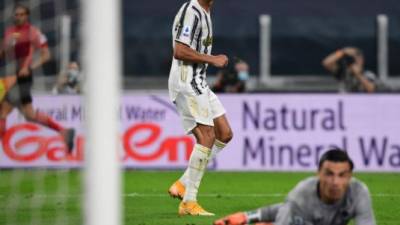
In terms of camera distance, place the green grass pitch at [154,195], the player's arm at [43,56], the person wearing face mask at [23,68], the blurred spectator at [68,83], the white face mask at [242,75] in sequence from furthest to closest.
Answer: the white face mask at [242,75], the blurred spectator at [68,83], the player's arm at [43,56], the person wearing face mask at [23,68], the green grass pitch at [154,195]

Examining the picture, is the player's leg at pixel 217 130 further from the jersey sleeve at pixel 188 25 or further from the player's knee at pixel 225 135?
the jersey sleeve at pixel 188 25

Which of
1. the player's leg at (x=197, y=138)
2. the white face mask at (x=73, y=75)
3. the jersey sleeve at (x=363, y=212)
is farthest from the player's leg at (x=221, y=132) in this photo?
the white face mask at (x=73, y=75)

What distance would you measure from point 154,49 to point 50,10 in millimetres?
8468

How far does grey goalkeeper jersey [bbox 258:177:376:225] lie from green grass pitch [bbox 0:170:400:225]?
2.02 metres

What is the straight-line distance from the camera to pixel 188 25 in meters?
10.3

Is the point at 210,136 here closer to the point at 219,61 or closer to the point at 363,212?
the point at 219,61

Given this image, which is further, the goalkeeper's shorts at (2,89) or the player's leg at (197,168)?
the goalkeeper's shorts at (2,89)

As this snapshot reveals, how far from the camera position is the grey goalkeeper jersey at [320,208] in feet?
24.7

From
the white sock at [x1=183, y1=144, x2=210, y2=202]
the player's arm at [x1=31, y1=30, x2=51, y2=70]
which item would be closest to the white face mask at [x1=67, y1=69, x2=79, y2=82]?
the player's arm at [x1=31, y1=30, x2=51, y2=70]

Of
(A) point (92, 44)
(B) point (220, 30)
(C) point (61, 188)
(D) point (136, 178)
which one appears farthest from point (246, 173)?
(A) point (92, 44)

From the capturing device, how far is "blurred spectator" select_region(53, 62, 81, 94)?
55.9 ft

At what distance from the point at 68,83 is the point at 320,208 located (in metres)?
10.1

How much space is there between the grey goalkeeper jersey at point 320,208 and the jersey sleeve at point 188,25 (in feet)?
9.86

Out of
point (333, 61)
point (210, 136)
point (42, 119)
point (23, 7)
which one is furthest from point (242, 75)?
point (210, 136)
